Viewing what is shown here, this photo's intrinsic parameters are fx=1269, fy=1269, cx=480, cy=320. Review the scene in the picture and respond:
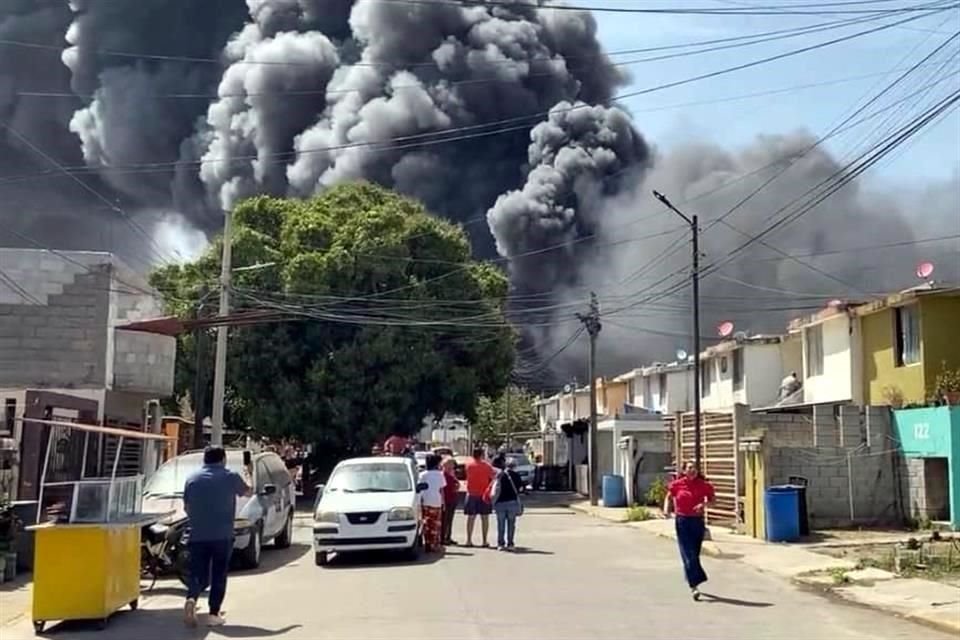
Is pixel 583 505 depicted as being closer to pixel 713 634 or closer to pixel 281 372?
pixel 281 372

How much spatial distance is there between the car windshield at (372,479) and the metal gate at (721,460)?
8.84 metres

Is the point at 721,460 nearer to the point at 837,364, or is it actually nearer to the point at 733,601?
the point at 837,364

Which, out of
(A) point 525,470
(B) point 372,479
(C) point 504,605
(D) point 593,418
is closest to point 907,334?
(D) point 593,418

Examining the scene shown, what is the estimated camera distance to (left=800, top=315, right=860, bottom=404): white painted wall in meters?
31.7

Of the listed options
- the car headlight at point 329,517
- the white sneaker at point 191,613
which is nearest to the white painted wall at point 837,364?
the car headlight at point 329,517

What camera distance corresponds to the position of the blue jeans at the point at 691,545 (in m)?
14.3

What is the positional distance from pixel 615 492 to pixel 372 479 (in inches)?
745

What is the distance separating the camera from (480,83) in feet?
263

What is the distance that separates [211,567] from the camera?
12.3 m

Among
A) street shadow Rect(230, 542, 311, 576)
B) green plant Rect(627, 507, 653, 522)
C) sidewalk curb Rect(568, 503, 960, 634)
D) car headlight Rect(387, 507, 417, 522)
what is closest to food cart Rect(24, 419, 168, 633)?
street shadow Rect(230, 542, 311, 576)

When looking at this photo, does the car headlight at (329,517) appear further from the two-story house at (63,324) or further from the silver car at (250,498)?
the two-story house at (63,324)

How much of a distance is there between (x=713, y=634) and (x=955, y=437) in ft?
45.5

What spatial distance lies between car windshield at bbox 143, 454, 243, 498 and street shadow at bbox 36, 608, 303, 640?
555cm

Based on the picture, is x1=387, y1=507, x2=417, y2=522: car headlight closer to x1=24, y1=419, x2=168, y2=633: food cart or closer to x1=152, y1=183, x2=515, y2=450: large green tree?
x1=24, y1=419, x2=168, y2=633: food cart
